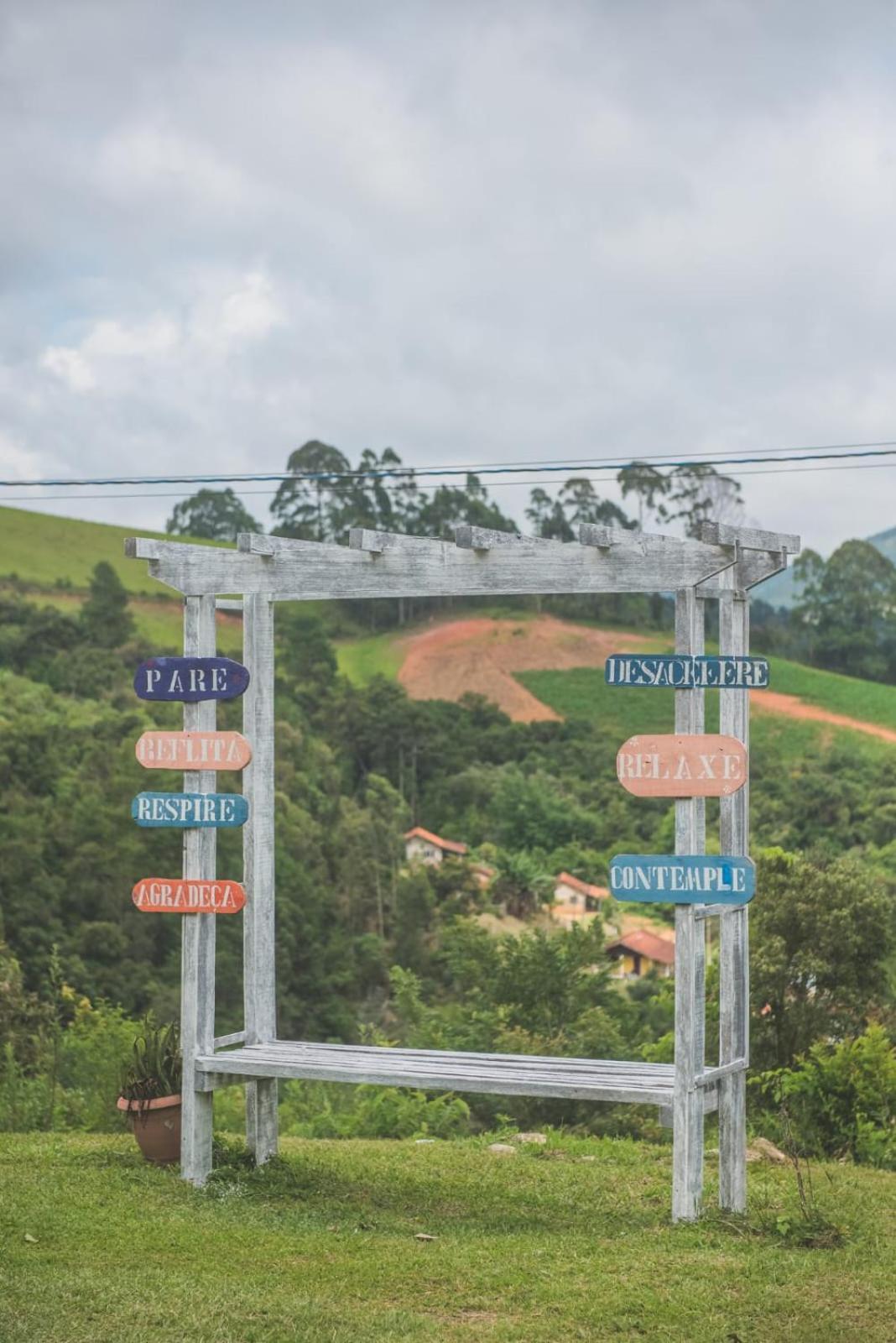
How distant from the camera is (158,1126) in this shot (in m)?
7.79

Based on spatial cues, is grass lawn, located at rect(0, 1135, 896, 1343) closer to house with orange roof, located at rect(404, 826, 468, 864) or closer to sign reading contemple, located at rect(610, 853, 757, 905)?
sign reading contemple, located at rect(610, 853, 757, 905)

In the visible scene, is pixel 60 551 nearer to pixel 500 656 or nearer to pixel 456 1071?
pixel 500 656

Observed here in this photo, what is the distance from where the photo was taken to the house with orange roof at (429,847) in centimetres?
4894

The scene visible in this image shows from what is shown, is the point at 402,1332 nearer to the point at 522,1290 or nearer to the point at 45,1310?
the point at 522,1290

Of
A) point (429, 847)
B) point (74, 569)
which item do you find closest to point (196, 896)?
point (429, 847)

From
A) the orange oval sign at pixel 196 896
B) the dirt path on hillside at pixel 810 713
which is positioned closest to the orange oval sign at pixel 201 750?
the orange oval sign at pixel 196 896

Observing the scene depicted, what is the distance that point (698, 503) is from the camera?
56000 millimetres

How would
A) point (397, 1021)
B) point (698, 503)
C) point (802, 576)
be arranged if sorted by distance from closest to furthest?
point (397, 1021) < point (698, 503) < point (802, 576)

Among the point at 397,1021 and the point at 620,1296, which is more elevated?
the point at 620,1296

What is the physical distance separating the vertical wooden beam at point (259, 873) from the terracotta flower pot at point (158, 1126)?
0.36m

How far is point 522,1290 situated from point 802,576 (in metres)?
59.7

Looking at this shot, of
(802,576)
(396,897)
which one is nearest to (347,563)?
(396,897)

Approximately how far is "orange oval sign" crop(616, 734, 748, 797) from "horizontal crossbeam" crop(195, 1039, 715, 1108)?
4.13 ft

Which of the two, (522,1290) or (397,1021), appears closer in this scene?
(522,1290)
